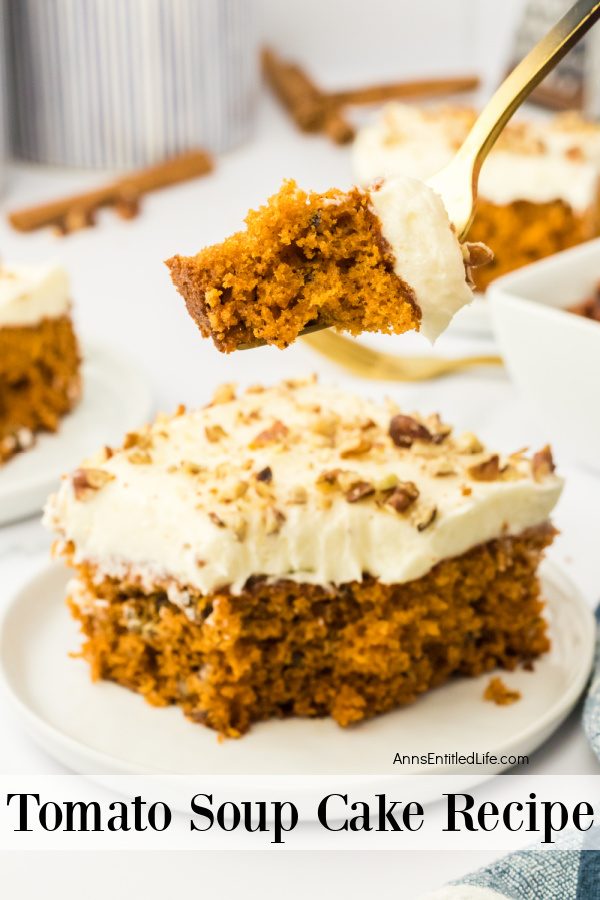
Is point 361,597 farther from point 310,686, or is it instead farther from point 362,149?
point 362,149

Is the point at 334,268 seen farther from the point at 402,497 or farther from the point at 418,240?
the point at 402,497

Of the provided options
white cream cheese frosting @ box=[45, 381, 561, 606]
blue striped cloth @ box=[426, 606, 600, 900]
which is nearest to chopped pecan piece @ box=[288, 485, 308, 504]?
white cream cheese frosting @ box=[45, 381, 561, 606]

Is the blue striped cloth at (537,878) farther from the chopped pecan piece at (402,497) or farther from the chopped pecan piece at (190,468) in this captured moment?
the chopped pecan piece at (190,468)

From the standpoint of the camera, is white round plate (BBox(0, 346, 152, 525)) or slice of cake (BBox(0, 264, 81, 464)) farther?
slice of cake (BBox(0, 264, 81, 464))

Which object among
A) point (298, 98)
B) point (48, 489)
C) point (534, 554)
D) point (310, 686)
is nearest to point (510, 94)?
point (534, 554)

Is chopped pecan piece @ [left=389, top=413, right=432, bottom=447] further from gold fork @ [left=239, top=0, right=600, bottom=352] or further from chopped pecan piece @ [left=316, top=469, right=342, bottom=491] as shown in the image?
gold fork @ [left=239, top=0, right=600, bottom=352]

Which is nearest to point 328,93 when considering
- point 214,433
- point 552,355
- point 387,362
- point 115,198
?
point 115,198
